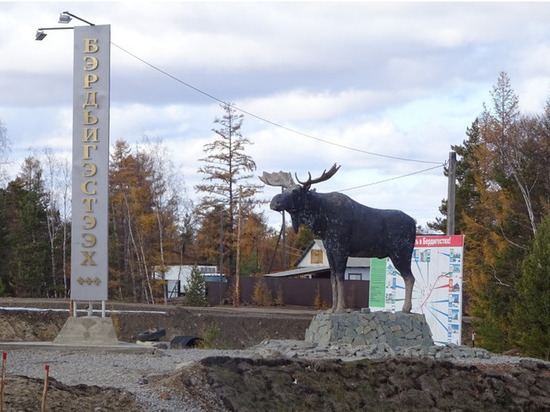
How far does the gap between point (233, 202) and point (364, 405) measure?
4696 cm

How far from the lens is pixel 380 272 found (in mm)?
24500

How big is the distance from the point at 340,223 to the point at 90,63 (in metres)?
5.93

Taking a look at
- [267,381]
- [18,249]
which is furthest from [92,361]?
A: [18,249]

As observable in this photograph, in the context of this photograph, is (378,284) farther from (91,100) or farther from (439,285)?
(91,100)

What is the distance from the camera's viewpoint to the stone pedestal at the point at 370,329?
17.3 meters

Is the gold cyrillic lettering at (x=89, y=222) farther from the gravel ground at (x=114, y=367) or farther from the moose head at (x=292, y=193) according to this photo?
the moose head at (x=292, y=193)

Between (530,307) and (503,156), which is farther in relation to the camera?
(503,156)

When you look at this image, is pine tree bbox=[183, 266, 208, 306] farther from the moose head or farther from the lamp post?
the moose head

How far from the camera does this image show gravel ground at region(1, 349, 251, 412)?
11402mm

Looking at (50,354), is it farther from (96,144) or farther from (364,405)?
(364,405)

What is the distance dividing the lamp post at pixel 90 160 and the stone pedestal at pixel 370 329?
434 cm

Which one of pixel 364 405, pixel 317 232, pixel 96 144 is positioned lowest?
pixel 364 405

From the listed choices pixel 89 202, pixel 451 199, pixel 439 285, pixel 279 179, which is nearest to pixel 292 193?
pixel 279 179

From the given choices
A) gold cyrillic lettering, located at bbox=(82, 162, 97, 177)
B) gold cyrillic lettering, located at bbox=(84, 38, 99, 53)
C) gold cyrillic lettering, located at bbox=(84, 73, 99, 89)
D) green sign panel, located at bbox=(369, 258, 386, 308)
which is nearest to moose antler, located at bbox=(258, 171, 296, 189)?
gold cyrillic lettering, located at bbox=(82, 162, 97, 177)
